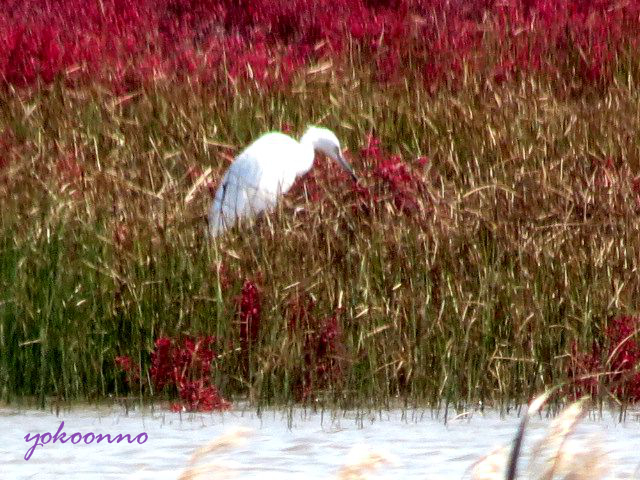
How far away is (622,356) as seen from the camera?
17.9ft

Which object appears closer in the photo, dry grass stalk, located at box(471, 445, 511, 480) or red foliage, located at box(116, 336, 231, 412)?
dry grass stalk, located at box(471, 445, 511, 480)

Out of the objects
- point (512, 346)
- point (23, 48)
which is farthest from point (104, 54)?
point (512, 346)

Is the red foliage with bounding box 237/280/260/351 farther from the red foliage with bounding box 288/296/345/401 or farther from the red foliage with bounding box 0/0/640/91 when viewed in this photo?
the red foliage with bounding box 0/0/640/91

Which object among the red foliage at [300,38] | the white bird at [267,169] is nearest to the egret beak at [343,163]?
the white bird at [267,169]

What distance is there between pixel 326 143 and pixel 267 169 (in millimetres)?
559

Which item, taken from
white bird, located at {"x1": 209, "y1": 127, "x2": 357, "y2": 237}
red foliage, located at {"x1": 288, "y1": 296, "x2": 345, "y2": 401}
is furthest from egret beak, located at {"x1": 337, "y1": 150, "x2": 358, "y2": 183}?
red foliage, located at {"x1": 288, "y1": 296, "x2": 345, "y2": 401}

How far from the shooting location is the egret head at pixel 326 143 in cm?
833

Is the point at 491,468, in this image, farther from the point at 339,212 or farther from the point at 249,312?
the point at 339,212

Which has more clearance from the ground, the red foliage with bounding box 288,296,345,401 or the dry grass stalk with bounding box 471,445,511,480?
the red foliage with bounding box 288,296,345,401

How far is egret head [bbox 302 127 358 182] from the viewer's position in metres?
8.33

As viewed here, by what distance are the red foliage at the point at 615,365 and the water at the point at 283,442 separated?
0.17 meters

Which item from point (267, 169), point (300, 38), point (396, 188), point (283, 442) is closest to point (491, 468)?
point (283, 442)

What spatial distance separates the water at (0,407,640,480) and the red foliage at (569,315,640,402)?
0.57 ft

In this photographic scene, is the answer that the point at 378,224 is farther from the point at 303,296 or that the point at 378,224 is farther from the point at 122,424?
the point at 122,424
